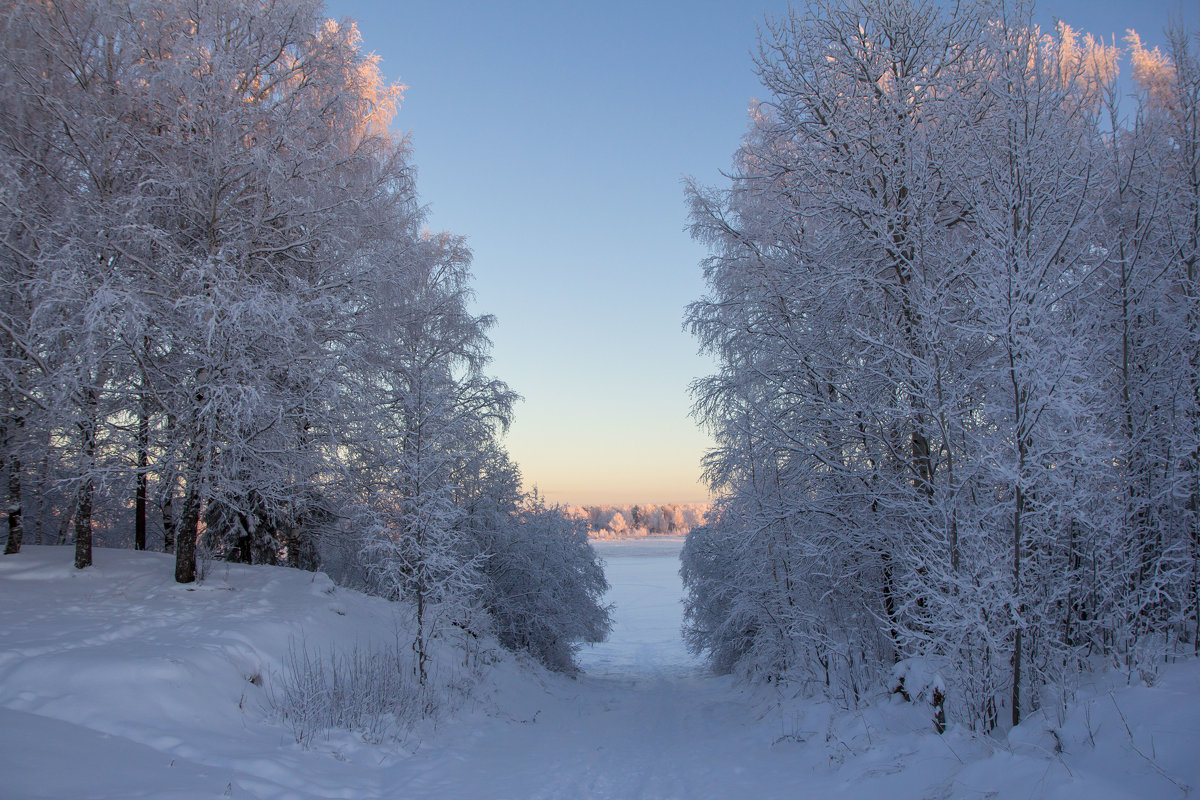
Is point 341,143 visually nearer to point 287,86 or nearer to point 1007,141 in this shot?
point 287,86

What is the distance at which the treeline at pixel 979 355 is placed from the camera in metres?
4.61

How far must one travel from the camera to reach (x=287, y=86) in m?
9.88

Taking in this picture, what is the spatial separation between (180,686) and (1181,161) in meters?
12.1

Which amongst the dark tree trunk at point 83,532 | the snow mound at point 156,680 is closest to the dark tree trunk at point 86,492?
the dark tree trunk at point 83,532

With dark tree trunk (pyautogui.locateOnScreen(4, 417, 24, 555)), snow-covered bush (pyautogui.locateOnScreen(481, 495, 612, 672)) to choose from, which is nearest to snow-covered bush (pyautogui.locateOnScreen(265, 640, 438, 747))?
dark tree trunk (pyautogui.locateOnScreen(4, 417, 24, 555))

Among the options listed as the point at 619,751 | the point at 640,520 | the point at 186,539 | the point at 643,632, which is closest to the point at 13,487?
the point at 186,539

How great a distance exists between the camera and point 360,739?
601 centimetres

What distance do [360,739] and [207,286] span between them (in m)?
6.31

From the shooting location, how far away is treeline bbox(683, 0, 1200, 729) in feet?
15.1

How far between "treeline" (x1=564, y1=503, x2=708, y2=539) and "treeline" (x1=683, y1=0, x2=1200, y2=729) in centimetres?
9838

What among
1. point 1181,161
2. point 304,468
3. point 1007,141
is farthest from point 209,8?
point 1181,161

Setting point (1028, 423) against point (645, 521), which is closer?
point (1028, 423)

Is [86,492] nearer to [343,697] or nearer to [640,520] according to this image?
[343,697]

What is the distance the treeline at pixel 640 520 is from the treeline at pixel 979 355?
98379 mm
